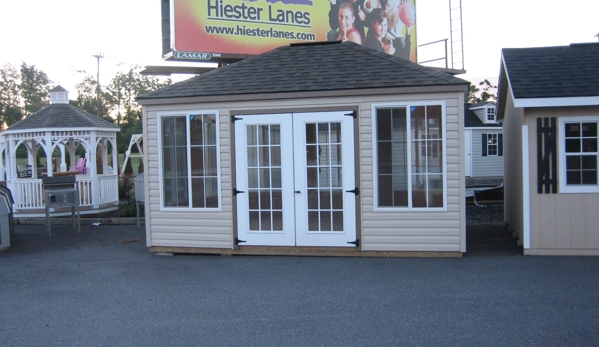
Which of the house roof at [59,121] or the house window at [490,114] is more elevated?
the house window at [490,114]

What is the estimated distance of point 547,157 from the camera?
9203mm

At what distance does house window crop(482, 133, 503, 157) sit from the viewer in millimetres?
32312

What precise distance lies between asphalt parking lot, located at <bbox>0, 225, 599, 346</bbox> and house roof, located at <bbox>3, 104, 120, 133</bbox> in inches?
230

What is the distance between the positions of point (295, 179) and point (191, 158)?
1.81 meters

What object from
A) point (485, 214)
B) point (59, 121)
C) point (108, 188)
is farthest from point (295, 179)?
point (59, 121)

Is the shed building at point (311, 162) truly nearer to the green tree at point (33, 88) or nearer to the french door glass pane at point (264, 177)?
the french door glass pane at point (264, 177)

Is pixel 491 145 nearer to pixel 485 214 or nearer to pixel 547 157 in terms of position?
pixel 485 214

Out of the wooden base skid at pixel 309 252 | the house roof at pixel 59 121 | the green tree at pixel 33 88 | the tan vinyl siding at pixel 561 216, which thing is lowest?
the wooden base skid at pixel 309 252

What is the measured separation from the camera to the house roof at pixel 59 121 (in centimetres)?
1532

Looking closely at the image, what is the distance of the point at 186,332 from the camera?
5828 millimetres

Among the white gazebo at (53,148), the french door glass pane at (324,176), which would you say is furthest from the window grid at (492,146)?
the french door glass pane at (324,176)

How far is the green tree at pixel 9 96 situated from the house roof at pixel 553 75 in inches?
1652

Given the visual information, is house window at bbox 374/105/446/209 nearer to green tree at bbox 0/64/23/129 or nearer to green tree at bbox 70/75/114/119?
green tree at bbox 70/75/114/119

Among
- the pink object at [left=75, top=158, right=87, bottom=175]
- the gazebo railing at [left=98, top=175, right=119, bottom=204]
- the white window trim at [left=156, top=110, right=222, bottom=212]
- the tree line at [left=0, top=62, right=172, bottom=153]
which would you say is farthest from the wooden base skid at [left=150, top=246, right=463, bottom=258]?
the tree line at [left=0, top=62, right=172, bottom=153]
